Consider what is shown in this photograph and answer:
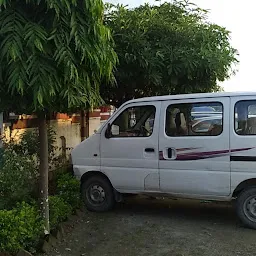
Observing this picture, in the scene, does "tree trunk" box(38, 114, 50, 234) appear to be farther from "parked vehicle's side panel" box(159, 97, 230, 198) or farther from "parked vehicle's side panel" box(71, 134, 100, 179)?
"parked vehicle's side panel" box(159, 97, 230, 198)

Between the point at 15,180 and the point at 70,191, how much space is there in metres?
1.47

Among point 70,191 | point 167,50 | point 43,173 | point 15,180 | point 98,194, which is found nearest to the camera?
point 43,173

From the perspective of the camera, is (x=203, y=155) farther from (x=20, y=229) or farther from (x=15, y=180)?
(x=20, y=229)

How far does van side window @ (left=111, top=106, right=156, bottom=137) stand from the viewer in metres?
7.09

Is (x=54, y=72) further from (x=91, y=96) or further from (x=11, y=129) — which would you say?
(x=11, y=129)

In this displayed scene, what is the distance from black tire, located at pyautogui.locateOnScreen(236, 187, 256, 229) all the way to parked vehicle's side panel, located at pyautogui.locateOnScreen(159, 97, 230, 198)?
243mm

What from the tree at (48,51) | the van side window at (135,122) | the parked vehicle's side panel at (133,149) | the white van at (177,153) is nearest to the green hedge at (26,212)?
the white van at (177,153)

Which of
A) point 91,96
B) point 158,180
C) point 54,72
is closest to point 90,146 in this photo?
point 158,180

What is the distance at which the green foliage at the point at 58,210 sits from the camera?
20.0ft

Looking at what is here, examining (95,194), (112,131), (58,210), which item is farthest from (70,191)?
(112,131)

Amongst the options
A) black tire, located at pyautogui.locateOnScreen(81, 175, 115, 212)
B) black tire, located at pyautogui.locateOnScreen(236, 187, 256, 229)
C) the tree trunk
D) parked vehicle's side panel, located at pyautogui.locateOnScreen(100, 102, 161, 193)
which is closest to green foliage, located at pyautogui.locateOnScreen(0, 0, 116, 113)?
the tree trunk

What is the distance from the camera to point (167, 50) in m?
8.14

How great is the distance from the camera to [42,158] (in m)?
5.65

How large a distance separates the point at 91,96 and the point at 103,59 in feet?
1.63
